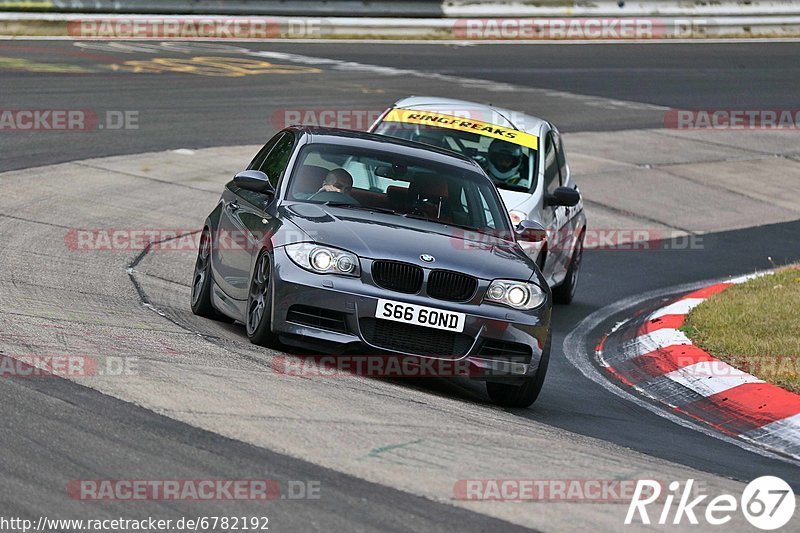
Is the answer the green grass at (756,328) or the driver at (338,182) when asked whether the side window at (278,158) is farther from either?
the green grass at (756,328)

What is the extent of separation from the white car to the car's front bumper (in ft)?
12.0

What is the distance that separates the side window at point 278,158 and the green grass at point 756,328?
333cm

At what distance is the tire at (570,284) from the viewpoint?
42.5ft

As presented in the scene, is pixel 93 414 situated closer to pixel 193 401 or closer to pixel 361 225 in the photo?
pixel 193 401

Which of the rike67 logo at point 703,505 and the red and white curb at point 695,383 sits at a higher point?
the rike67 logo at point 703,505

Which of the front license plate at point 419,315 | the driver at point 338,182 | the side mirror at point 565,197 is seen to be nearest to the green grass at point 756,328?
the side mirror at point 565,197

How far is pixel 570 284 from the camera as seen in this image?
13070 millimetres

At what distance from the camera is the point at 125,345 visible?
25.6 feet

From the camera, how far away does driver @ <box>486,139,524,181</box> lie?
1269 centimetres

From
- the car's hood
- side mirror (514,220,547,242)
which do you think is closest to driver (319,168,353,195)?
the car's hood

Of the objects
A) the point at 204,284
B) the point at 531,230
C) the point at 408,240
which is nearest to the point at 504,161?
the point at 531,230

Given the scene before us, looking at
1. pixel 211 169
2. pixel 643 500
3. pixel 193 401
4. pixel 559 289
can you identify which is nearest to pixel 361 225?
pixel 193 401

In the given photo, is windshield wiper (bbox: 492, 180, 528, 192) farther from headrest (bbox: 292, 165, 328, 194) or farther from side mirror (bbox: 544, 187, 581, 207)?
headrest (bbox: 292, 165, 328, 194)

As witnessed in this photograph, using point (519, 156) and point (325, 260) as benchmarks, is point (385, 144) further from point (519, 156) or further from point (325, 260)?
point (519, 156)
